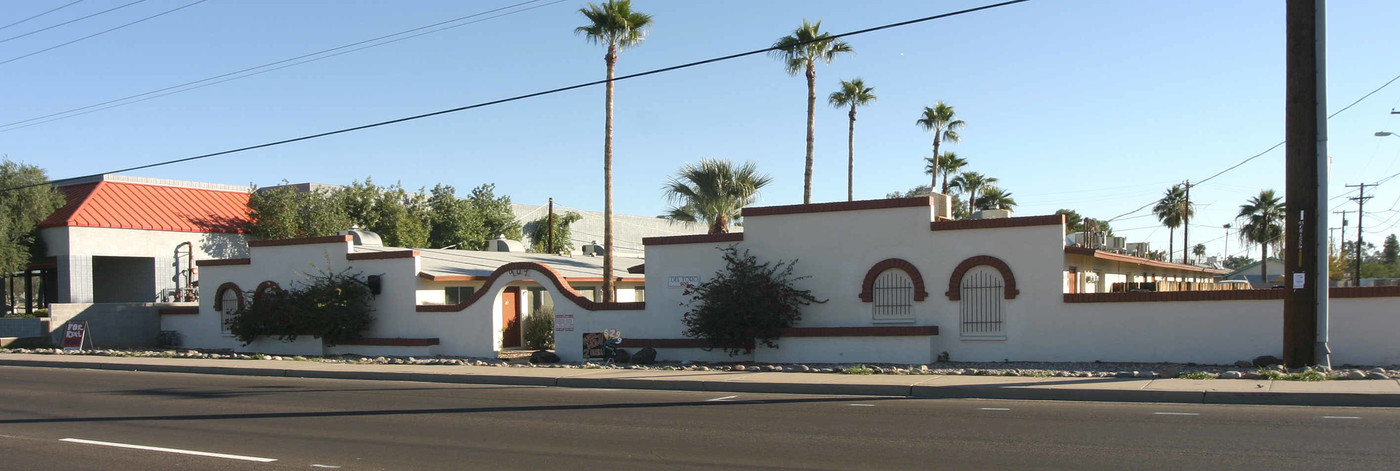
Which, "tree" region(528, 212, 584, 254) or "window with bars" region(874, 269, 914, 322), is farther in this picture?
"tree" region(528, 212, 584, 254)

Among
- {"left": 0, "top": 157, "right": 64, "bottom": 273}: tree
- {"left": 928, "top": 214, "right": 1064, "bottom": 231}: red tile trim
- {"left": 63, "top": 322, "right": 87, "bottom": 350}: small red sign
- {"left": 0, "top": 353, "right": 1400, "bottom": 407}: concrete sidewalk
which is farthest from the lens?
{"left": 0, "top": 157, "right": 64, "bottom": 273}: tree

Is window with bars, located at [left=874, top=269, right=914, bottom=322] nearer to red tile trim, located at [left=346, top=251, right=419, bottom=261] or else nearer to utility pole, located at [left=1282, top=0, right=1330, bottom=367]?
utility pole, located at [left=1282, top=0, right=1330, bottom=367]

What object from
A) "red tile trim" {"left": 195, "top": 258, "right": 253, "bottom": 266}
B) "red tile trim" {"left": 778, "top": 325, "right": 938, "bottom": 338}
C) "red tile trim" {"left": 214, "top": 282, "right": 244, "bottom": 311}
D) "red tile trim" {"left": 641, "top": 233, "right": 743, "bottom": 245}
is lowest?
"red tile trim" {"left": 778, "top": 325, "right": 938, "bottom": 338}

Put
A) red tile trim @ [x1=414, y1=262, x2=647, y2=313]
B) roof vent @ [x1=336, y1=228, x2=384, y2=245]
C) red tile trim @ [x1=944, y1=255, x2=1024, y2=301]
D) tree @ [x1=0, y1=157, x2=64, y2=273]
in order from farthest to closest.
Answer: tree @ [x1=0, y1=157, x2=64, y2=273] < roof vent @ [x1=336, y1=228, x2=384, y2=245] < red tile trim @ [x1=414, y1=262, x2=647, y2=313] < red tile trim @ [x1=944, y1=255, x2=1024, y2=301]

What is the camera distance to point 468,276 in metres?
27.8

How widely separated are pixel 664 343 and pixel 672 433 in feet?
38.4

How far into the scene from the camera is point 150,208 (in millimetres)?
38156

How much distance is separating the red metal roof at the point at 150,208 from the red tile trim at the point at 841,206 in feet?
80.5

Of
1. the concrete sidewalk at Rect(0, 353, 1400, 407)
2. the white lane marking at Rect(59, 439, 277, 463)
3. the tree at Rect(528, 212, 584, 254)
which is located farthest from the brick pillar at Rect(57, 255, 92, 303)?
the white lane marking at Rect(59, 439, 277, 463)

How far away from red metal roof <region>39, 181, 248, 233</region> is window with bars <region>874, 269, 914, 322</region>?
27264mm

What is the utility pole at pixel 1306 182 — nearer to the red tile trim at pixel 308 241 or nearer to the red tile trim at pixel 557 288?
the red tile trim at pixel 557 288

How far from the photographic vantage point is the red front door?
27562mm

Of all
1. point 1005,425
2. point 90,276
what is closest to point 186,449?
point 1005,425

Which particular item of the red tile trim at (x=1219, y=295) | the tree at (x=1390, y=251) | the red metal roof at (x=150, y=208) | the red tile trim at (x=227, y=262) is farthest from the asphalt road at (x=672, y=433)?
the tree at (x=1390, y=251)
